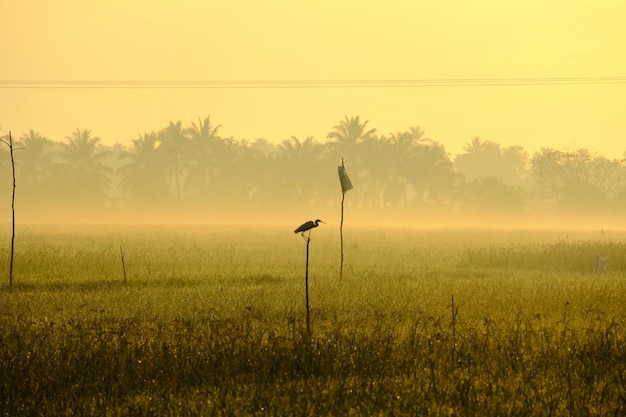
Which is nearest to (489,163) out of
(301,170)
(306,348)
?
(301,170)

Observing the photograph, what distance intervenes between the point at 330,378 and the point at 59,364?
11.6 feet

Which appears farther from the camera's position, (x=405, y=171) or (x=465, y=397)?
(x=405, y=171)

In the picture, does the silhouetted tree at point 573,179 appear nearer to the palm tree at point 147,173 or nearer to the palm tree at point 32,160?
the palm tree at point 147,173

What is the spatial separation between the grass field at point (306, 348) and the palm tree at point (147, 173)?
243 feet

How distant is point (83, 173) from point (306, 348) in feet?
287

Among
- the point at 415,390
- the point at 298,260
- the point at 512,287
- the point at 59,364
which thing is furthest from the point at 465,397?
the point at 298,260

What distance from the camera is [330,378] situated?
1034cm

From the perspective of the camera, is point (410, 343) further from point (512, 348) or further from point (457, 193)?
point (457, 193)

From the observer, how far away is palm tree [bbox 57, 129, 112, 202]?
9362 cm

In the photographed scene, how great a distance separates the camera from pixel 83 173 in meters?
94.6

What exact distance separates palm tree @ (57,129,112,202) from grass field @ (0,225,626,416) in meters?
74.2

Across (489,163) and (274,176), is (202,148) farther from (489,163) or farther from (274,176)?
(489,163)

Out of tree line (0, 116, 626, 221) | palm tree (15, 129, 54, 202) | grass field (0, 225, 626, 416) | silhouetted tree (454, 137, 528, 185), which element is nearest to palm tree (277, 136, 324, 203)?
tree line (0, 116, 626, 221)

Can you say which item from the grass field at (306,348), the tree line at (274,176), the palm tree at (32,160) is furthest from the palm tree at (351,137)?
the grass field at (306,348)
